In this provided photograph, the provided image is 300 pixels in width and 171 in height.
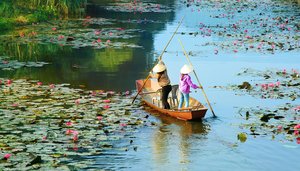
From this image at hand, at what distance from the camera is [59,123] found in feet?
53.8

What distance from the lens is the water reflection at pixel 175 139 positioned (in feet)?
46.7

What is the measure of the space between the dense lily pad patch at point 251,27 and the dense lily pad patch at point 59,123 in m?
12.5

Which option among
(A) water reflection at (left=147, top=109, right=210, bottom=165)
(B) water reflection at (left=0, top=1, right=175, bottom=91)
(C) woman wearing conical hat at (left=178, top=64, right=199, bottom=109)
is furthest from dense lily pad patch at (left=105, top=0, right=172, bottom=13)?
(A) water reflection at (left=147, top=109, right=210, bottom=165)

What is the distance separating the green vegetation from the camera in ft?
131

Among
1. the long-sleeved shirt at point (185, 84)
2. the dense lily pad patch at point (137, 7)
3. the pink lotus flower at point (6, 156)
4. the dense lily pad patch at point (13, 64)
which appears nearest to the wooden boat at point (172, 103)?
the long-sleeved shirt at point (185, 84)

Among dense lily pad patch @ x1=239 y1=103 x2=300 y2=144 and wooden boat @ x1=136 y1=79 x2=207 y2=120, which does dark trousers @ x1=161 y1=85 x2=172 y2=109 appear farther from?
dense lily pad patch @ x1=239 y1=103 x2=300 y2=144

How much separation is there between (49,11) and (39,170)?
32308mm

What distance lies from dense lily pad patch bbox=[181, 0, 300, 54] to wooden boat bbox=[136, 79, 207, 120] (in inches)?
405

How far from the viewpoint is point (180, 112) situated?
1745 centimetres

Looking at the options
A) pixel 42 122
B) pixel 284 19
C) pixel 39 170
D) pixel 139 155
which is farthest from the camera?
pixel 284 19

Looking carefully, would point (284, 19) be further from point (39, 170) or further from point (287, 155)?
point (39, 170)

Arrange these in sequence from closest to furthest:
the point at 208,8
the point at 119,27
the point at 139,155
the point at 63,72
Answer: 1. the point at 139,155
2. the point at 63,72
3. the point at 119,27
4. the point at 208,8

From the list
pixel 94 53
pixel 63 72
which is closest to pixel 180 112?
pixel 63 72

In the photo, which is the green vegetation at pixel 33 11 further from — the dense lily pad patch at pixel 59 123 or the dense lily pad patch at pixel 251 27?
the dense lily pad patch at pixel 59 123
